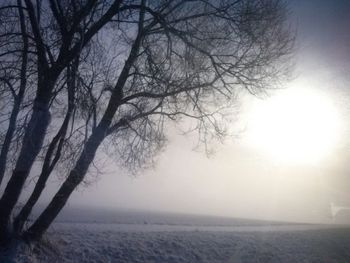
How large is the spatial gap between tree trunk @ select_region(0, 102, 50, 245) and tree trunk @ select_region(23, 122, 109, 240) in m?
0.79

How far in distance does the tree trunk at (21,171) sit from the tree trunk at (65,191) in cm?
79

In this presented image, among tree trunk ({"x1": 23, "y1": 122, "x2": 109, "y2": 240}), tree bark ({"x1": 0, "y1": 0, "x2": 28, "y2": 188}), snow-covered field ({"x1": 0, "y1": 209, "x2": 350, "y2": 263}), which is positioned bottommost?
snow-covered field ({"x1": 0, "y1": 209, "x2": 350, "y2": 263})

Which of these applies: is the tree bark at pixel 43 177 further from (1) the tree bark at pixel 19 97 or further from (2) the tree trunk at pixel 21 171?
(1) the tree bark at pixel 19 97

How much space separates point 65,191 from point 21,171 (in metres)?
1.49

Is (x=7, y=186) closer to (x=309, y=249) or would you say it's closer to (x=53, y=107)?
(x=53, y=107)

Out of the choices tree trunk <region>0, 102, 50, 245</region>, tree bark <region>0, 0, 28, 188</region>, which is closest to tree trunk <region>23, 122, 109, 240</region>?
tree trunk <region>0, 102, 50, 245</region>

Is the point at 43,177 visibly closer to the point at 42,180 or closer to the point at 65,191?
the point at 42,180

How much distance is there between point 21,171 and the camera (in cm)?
990

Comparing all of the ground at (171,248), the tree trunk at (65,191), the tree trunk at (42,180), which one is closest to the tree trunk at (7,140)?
the tree trunk at (42,180)

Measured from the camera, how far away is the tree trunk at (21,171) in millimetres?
9672

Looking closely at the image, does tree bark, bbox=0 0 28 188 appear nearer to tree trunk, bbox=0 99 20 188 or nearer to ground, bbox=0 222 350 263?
tree trunk, bbox=0 99 20 188

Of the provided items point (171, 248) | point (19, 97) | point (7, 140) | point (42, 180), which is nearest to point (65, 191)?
point (42, 180)

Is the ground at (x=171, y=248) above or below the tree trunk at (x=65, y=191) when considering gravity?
below

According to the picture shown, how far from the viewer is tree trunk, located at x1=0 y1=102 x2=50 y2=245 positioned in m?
9.67
